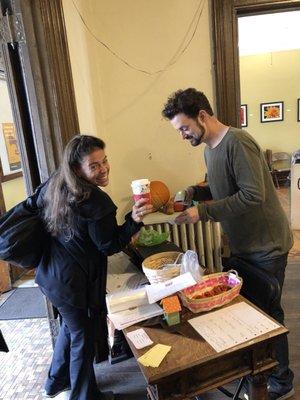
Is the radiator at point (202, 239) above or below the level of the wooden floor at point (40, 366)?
above

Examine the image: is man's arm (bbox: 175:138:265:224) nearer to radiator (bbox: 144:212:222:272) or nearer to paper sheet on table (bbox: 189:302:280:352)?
paper sheet on table (bbox: 189:302:280:352)

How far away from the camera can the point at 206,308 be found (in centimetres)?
120

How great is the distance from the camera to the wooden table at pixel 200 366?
97cm

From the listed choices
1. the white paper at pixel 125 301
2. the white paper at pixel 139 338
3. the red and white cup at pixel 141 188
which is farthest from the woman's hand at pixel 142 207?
the white paper at pixel 139 338

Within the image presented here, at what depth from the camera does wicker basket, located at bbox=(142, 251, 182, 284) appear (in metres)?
1.33

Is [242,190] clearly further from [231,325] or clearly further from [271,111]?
[271,111]

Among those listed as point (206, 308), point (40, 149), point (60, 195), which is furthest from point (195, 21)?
point (206, 308)

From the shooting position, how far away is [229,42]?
255 centimetres

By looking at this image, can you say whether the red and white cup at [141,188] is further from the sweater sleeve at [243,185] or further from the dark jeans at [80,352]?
the dark jeans at [80,352]

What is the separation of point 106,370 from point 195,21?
260 cm

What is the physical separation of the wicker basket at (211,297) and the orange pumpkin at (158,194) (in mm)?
1312

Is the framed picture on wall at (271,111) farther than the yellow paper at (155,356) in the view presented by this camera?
Yes

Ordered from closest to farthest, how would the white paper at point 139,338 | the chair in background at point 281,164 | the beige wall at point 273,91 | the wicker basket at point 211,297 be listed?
the white paper at point 139,338 < the wicker basket at point 211,297 < the beige wall at point 273,91 < the chair in background at point 281,164

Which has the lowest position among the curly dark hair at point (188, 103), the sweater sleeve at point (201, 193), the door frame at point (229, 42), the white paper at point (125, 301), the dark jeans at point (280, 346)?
the dark jeans at point (280, 346)
